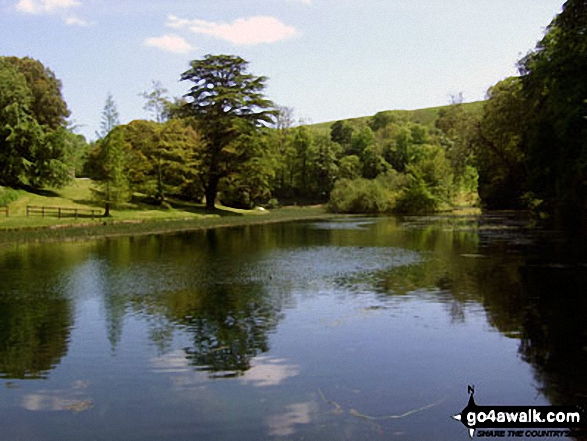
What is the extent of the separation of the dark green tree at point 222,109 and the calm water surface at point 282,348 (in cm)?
4554

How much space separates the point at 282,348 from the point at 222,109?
58303 mm

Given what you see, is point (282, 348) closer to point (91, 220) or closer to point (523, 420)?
point (523, 420)

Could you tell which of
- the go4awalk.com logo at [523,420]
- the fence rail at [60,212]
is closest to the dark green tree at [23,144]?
the fence rail at [60,212]

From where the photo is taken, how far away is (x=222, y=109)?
66062 mm

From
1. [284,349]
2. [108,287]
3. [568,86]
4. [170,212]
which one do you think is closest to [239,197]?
[170,212]

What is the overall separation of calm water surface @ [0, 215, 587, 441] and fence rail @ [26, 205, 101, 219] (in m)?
27.1

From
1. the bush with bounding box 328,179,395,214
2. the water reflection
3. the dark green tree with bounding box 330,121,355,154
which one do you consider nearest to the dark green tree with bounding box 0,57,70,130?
the bush with bounding box 328,179,395,214

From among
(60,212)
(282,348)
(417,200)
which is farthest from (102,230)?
(417,200)

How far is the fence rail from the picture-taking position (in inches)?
1859

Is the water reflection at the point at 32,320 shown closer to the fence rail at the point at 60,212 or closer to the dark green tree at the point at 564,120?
the fence rail at the point at 60,212

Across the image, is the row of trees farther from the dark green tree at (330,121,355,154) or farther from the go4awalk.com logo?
→ the dark green tree at (330,121,355,154)

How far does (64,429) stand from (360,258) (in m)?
18.6

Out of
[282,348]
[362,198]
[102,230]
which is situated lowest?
[282,348]

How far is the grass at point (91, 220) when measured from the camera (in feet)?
124
